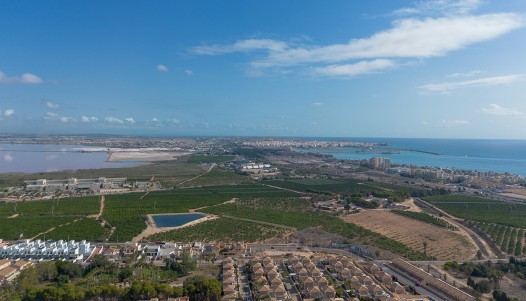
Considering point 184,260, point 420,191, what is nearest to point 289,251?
point 184,260

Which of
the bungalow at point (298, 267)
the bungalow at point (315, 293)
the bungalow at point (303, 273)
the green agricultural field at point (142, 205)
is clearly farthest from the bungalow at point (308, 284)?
the green agricultural field at point (142, 205)

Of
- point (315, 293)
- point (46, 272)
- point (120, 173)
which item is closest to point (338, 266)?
point (315, 293)

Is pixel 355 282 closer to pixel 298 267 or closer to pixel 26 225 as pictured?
pixel 298 267

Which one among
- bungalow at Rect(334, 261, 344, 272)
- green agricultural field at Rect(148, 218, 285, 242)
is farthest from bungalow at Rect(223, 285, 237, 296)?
green agricultural field at Rect(148, 218, 285, 242)

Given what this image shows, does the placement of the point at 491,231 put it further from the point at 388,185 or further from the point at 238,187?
the point at 238,187

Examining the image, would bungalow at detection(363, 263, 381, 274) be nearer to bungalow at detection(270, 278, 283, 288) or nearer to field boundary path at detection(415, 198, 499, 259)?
bungalow at detection(270, 278, 283, 288)
